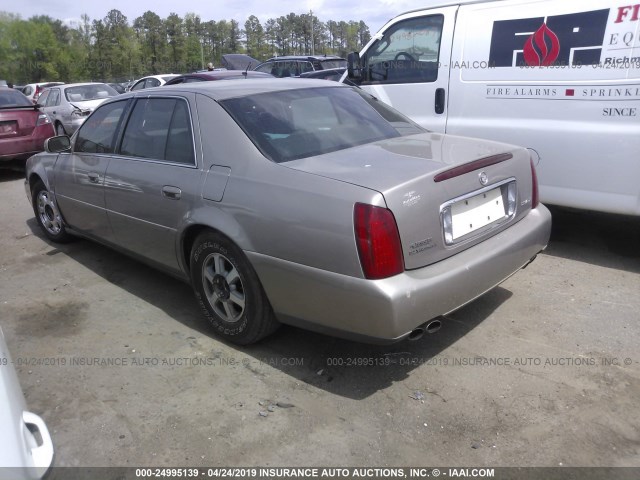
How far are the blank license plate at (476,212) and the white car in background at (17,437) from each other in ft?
6.90

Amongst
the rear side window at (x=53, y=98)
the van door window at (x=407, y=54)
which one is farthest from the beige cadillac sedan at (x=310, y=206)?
the rear side window at (x=53, y=98)

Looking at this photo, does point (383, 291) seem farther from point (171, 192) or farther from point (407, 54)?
point (407, 54)

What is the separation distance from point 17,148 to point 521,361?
371 inches

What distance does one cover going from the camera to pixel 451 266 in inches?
114

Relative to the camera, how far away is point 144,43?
222ft

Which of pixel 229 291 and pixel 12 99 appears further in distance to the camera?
pixel 12 99

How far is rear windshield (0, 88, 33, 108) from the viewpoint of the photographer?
10427 mm

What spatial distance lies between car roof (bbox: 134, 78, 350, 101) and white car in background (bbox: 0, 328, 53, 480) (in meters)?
2.26

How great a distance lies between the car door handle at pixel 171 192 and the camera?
357cm

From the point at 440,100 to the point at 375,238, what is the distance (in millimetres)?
3129

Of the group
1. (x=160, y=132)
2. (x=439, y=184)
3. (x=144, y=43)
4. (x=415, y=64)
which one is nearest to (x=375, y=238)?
(x=439, y=184)

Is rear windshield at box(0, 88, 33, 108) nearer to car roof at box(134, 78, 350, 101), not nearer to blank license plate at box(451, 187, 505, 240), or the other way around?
car roof at box(134, 78, 350, 101)

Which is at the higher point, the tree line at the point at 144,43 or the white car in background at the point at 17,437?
the tree line at the point at 144,43

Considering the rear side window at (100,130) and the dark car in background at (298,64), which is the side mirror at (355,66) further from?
the dark car in background at (298,64)
